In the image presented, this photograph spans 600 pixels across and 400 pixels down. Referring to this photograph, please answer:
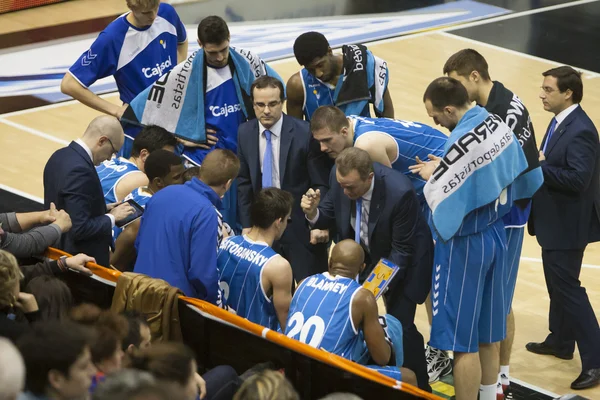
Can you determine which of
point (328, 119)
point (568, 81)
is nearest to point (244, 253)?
point (328, 119)

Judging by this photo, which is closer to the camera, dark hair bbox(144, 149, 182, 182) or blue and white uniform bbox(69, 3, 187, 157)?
dark hair bbox(144, 149, 182, 182)

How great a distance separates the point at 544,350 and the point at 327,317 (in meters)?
2.46

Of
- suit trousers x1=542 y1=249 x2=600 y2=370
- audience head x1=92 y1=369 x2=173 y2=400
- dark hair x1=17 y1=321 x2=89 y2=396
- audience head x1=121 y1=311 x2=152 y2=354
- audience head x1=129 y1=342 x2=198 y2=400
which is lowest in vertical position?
suit trousers x1=542 y1=249 x2=600 y2=370

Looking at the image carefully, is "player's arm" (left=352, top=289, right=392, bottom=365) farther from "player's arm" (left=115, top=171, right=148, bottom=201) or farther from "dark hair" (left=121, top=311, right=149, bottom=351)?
"player's arm" (left=115, top=171, right=148, bottom=201)

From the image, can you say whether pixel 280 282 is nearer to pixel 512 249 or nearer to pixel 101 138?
pixel 101 138

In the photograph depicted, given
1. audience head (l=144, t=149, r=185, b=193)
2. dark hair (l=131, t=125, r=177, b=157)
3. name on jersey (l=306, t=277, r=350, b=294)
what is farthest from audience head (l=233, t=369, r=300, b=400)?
dark hair (l=131, t=125, r=177, b=157)

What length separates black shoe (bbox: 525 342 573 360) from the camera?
7574mm

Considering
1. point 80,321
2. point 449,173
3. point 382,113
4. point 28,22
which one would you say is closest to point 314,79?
point 382,113

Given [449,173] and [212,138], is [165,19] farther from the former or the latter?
[449,173]

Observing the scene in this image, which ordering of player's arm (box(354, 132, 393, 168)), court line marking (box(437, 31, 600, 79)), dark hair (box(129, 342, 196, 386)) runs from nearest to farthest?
dark hair (box(129, 342, 196, 386))
player's arm (box(354, 132, 393, 168))
court line marking (box(437, 31, 600, 79))

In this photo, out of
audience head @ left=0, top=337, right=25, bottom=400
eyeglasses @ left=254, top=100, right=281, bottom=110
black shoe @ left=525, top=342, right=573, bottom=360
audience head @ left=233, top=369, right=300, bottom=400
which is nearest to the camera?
audience head @ left=0, top=337, right=25, bottom=400

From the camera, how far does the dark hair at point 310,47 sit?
7.59 meters

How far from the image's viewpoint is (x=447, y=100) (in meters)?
6.22

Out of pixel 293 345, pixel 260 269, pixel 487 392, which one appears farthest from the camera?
pixel 487 392
